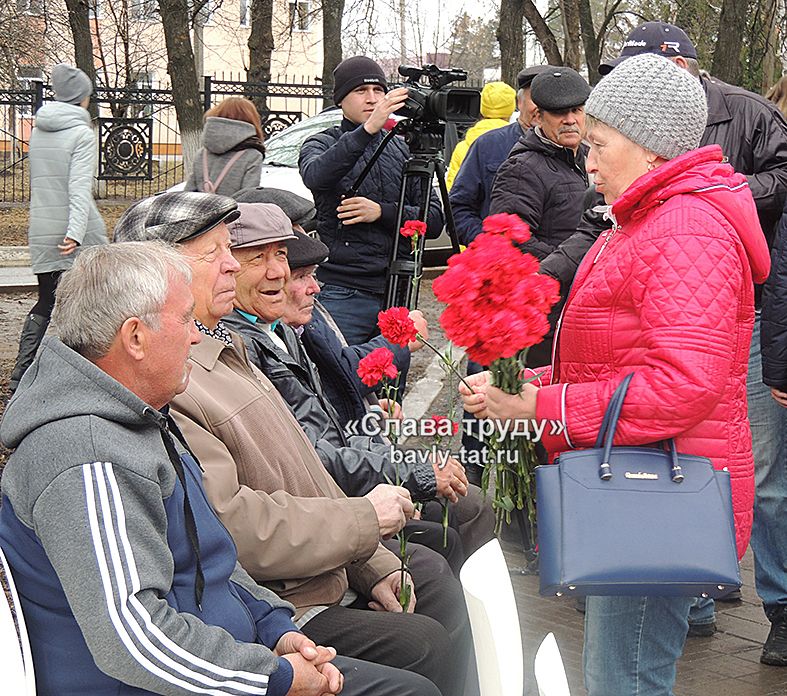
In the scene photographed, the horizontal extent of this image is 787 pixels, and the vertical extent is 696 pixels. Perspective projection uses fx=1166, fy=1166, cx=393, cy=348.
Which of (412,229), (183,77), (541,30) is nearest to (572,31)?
(541,30)

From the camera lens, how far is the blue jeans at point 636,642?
2.70 m

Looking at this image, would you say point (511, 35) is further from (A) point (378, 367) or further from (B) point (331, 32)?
(A) point (378, 367)

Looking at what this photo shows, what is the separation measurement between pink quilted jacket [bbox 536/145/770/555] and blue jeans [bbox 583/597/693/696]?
0.24m

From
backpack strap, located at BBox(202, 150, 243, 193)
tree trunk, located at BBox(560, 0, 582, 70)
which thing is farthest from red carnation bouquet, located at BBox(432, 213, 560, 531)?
tree trunk, located at BBox(560, 0, 582, 70)

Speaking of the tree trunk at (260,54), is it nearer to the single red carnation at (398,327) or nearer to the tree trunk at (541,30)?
the tree trunk at (541,30)

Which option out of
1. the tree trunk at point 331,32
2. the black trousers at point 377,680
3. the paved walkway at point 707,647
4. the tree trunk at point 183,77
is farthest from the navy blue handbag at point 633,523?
the tree trunk at point 331,32

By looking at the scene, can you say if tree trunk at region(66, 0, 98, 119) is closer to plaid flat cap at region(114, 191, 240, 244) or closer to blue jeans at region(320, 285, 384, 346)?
blue jeans at region(320, 285, 384, 346)

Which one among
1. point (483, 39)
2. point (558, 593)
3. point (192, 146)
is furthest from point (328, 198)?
point (483, 39)

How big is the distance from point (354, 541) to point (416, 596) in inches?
17.8

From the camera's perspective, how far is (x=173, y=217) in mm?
3025

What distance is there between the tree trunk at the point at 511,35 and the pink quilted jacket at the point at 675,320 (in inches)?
590

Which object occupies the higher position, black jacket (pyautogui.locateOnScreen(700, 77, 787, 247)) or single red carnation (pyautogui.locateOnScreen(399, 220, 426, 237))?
black jacket (pyautogui.locateOnScreen(700, 77, 787, 247))

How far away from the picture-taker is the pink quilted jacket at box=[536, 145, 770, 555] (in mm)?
2453

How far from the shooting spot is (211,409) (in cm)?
282
